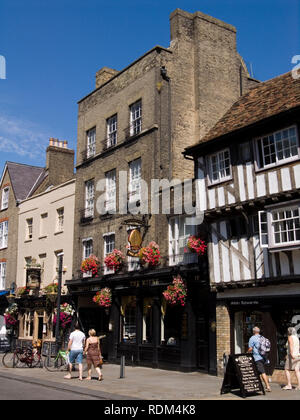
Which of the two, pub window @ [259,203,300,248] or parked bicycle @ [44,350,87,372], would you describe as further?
parked bicycle @ [44,350,87,372]

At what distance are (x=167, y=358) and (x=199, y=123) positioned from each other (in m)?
10.6

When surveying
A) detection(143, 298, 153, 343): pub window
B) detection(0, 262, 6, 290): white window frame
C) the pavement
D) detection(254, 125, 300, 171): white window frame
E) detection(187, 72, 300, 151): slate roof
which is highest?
detection(187, 72, 300, 151): slate roof

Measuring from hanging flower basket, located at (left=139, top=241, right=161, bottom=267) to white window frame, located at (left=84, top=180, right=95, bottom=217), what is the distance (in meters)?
6.17

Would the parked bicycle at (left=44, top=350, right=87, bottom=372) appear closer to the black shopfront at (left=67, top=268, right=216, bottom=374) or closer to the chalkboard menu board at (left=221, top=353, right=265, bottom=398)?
the black shopfront at (left=67, top=268, right=216, bottom=374)

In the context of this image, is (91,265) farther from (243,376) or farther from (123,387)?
(243,376)

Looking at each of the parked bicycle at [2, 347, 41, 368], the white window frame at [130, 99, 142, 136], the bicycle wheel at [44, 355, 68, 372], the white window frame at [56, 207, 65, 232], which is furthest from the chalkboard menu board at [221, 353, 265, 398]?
the white window frame at [56, 207, 65, 232]

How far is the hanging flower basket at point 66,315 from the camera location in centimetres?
2509

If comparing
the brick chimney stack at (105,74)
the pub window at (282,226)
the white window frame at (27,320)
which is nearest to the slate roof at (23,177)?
the white window frame at (27,320)

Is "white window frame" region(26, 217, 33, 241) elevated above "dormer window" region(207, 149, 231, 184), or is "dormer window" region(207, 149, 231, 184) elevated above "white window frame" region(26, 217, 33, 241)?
"white window frame" region(26, 217, 33, 241)

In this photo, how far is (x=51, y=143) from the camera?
36219mm

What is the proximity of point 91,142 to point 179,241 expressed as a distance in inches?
373

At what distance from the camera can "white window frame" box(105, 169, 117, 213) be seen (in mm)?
24188

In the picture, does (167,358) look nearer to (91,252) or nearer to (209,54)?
(91,252)

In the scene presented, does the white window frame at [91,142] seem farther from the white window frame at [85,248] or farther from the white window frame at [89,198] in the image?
the white window frame at [85,248]
